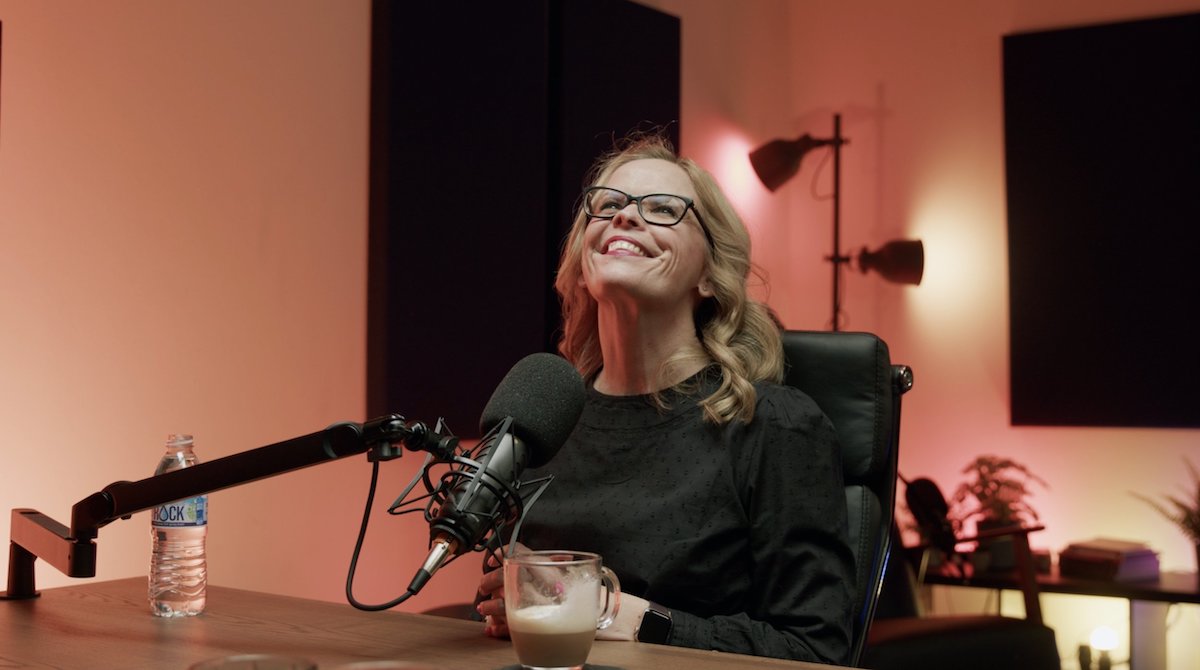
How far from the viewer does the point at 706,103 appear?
4695mm

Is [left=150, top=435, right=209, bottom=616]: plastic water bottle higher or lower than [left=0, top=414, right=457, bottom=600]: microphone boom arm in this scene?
lower

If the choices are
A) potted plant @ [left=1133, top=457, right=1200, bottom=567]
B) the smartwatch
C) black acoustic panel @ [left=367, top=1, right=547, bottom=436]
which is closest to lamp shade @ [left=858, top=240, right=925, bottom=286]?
potted plant @ [left=1133, top=457, right=1200, bottom=567]

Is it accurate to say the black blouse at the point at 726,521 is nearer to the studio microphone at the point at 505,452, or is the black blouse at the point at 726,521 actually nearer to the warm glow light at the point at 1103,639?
the studio microphone at the point at 505,452

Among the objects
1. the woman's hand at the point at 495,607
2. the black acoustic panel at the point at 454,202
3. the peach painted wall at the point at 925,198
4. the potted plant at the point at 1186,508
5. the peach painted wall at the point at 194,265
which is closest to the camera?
the woman's hand at the point at 495,607

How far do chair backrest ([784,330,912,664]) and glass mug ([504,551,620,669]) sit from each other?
796 mm

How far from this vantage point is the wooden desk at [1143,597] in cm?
365

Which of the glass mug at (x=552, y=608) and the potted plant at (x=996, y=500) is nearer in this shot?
the glass mug at (x=552, y=608)

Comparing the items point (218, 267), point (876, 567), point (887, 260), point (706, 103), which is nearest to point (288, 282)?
point (218, 267)

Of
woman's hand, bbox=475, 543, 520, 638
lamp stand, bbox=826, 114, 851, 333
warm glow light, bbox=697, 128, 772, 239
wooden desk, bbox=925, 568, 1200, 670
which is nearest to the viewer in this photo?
woman's hand, bbox=475, 543, 520, 638

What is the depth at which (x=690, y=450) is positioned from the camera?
6.04 feet

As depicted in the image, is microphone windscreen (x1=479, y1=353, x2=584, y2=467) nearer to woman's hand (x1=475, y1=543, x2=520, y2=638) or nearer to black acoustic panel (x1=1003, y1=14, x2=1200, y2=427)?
woman's hand (x1=475, y1=543, x2=520, y2=638)

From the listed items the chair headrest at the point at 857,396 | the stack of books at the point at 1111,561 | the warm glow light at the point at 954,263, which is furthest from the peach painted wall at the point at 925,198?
the chair headrest at the point at 857,396

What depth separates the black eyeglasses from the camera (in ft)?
6.48

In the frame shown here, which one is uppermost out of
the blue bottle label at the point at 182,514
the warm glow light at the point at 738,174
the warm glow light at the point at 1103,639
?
the warm glow light at the point at 738,174
